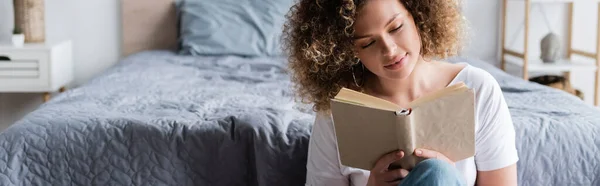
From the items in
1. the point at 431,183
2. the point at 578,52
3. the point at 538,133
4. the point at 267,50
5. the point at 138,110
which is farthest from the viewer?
the point at 578,52

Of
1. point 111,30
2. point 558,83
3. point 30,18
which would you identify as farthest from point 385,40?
point 111,30

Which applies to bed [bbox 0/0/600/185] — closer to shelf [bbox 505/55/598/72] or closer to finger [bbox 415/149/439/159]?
finger [bbox 415/149/439/159]

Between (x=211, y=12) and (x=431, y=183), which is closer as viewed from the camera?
(x=431, y=183)

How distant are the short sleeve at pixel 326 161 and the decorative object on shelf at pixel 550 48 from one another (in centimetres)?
213

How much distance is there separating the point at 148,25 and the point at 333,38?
7.59 ft

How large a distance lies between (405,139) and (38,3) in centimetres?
247

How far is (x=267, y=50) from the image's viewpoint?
313 centimetres

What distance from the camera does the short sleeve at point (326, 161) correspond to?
51.4 inches

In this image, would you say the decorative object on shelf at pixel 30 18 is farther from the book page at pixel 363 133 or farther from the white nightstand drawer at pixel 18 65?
the book page at pixel 363 133

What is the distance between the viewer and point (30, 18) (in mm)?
3176

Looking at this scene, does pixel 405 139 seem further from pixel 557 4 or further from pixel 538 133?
pixel 557 4

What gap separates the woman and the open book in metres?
0.02

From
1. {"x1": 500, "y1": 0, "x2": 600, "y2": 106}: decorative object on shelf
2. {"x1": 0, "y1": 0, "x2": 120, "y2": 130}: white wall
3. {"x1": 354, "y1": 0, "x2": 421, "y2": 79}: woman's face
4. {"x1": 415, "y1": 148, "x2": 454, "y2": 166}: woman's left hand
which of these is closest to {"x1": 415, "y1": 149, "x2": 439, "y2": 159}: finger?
{"x1": 415, "y1": 148, "x2": 454, "y2": 166}: woman's left hand

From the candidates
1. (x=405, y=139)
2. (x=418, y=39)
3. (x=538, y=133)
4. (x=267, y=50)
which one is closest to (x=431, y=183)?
(x=405, y=139)
